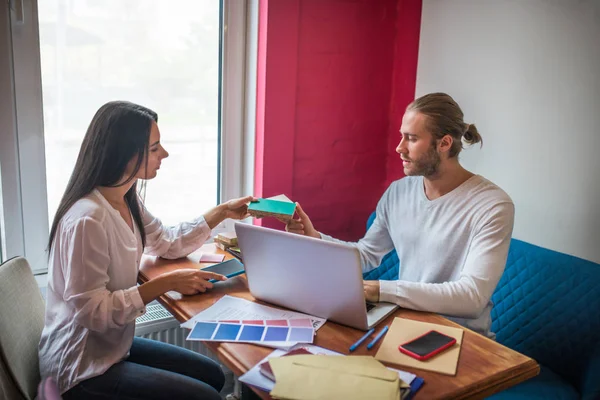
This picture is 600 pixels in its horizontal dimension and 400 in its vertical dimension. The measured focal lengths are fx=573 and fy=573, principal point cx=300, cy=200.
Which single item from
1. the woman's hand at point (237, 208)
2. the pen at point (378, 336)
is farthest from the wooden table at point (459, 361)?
the woman's hand at point (237, 208)

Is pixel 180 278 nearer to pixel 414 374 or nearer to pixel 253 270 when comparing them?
pixel 253 270

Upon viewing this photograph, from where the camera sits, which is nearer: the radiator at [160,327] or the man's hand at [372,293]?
the man's hand at [372,293]

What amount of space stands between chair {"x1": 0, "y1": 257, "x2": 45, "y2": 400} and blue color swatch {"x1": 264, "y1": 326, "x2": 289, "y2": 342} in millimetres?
624

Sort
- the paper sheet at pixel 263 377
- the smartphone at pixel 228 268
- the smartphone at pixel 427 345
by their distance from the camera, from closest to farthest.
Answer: the paper sheet at pixel 263 377 → the smartphone at pixel 427 345 → the smartphone at pixel 228 268

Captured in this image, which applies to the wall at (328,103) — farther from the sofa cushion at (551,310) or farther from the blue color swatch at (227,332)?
the blue color swatch at (227,332)

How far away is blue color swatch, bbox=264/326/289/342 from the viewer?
1311 millimetres

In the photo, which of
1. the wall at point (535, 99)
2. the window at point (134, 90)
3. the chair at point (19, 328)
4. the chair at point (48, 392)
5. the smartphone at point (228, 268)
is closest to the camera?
the chair at point (48, 392)

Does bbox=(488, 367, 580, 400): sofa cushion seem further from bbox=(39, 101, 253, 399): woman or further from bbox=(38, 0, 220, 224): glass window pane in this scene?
bbox=(38, 0, 220, 224): glass window pane

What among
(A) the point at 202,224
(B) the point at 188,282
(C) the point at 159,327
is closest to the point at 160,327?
(C) the point at 159,327

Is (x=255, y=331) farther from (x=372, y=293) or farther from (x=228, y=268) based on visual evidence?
(x=228, y=268)

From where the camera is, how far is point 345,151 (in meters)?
2.49

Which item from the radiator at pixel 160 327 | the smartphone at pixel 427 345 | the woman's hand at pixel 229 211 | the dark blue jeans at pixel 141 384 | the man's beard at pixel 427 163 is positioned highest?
the man's beard at pixel 427 163

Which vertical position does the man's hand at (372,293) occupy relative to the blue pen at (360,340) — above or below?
above

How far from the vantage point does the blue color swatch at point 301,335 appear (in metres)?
1.31
